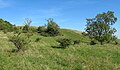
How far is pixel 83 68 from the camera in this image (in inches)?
775

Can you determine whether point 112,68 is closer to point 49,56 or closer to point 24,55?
point 49,56

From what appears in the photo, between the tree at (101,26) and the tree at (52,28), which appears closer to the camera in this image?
the tree at (101,26)

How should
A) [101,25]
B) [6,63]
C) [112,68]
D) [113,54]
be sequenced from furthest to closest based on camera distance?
[101,25] < [113,54] < [112,68] < [6,63]

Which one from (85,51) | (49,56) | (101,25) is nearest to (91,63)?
(49,56)

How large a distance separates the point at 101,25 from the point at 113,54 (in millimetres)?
26306

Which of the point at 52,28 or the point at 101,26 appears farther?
the point at 52,28

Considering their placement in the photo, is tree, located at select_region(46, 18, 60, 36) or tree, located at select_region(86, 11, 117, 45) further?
tree, located at select_region(46, 18, 60, 36)

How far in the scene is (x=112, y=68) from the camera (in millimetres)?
20719

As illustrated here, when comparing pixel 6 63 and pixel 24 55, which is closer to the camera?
Result: pixel 6 63

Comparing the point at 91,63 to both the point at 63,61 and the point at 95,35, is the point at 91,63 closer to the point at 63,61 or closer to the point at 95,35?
the point at 63,61

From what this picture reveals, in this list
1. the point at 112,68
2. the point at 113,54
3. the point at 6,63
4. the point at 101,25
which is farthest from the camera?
the point at 101,25

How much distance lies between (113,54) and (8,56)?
1289cm

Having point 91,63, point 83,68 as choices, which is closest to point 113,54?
point 91,63

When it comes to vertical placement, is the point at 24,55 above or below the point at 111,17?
below
